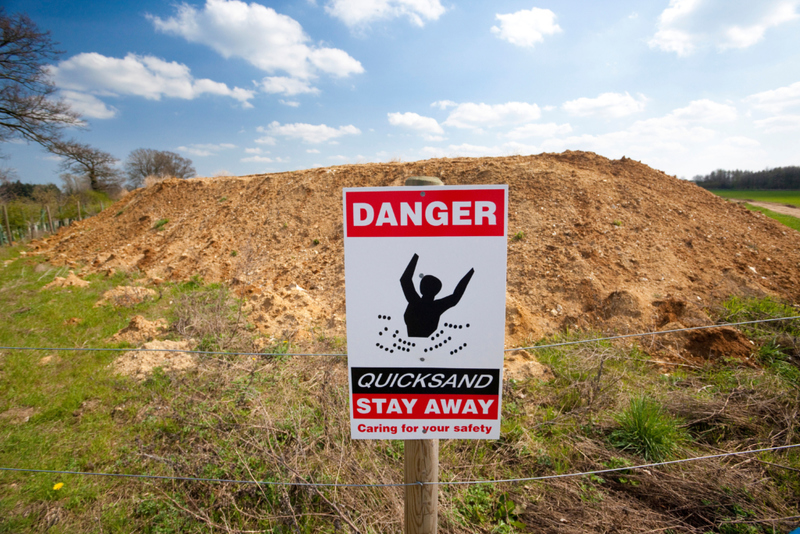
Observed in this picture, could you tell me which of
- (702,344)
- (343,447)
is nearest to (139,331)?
(343,447)

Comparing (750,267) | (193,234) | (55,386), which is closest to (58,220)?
(193,234)

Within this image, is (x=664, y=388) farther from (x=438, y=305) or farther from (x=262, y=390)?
(x=262, y=390)

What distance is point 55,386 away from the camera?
4.15 metres

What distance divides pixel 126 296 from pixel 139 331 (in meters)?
1.94

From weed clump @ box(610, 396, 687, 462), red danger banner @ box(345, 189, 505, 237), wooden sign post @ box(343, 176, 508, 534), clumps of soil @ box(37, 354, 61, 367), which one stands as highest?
red danger banner @ box(345, 189, 505, 237)

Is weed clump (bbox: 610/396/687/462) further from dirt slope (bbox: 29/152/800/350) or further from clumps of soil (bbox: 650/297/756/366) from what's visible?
dirt slope (bbox: 29/152/800/350)

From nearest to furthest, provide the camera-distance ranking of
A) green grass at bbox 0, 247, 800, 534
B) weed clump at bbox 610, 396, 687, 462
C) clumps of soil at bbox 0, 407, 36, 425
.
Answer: green grass at bbox 0, 247, 800, 534 → weed clump at bbox 610, 396, 687, 462 → clumps of soil at bbox 0, 407, 36, 425

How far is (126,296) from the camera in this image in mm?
6746

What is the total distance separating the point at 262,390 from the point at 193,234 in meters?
8.38

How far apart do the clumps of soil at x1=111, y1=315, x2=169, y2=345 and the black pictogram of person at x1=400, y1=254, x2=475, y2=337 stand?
5470 millimetres

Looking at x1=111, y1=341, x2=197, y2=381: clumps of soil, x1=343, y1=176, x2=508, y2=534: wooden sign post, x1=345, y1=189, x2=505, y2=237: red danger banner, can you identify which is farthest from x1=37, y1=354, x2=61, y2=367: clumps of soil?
x1=345, y1=189, x2=505, y2=237: red danger banner

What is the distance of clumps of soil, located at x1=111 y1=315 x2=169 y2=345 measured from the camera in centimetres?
522

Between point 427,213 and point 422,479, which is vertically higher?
point 427,213

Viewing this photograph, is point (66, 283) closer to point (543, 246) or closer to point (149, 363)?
point (149, 363)
